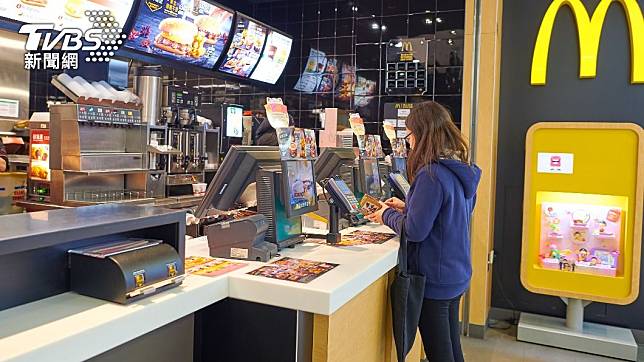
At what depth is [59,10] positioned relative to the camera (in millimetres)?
3982

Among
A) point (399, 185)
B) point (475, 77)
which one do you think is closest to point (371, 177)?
point (399, 185)

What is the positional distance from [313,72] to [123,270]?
16.3 ft

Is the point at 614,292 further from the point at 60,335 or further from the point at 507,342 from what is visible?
the point at 60,335

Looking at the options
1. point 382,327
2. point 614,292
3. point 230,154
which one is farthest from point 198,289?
point 614,292

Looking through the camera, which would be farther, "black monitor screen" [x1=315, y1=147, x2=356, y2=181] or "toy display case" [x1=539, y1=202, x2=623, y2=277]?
"toy display case" [x1=539, y1=202, x2=623, y2=277]

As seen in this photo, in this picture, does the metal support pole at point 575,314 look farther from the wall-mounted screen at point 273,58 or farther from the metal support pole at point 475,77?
the wall-mounted screen at point 273,58

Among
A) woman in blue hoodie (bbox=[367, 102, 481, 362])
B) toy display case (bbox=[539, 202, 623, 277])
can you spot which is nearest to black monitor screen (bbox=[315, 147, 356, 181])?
woman in blue hoodie (bbox=[367, 102, 481, 362])

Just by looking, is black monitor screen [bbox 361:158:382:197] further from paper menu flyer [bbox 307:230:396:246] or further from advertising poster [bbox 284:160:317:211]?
advertising poster [bbox 284:160:317:211]

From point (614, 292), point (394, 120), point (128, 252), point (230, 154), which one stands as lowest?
point (614, 292)

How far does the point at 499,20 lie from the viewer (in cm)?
463

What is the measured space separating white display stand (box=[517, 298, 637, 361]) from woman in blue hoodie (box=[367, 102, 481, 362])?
215cm

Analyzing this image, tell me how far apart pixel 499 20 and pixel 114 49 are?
3341mm

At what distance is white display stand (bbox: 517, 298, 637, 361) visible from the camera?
13.3ft

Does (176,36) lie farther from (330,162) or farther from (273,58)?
(330,162)
